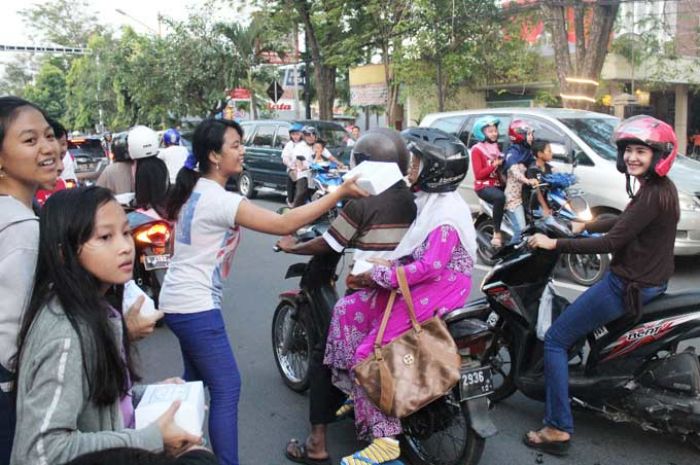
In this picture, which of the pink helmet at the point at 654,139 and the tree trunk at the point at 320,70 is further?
the tree trunk at the point at 320,70

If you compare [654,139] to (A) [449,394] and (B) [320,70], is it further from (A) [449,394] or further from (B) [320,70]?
(B) [320,70]

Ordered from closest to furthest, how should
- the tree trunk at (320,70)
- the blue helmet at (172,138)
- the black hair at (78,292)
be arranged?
1. the black hair at (78,292)
2. the blue helmet at (172,138)
3. the tree trunk at (320,70)

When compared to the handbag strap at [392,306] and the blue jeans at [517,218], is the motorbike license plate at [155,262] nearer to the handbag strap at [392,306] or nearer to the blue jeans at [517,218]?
the handbag strap at [392,306]

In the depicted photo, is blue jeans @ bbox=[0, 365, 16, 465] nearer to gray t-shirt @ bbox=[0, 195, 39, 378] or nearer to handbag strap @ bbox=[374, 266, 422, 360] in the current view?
gray t-shirt @ bbox=[0, 195, 39, 378]

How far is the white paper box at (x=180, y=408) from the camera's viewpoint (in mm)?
1684

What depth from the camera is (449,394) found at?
3.02m

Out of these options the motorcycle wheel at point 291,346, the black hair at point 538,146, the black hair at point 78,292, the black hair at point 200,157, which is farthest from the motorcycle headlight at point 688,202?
the black hair at point 78,292

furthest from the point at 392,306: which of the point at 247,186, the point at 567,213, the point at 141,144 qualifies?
the point at 247,186

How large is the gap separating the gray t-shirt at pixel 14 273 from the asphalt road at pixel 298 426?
2055 mm

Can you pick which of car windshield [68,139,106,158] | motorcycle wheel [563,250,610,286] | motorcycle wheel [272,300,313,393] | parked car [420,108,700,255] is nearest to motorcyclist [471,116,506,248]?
parked car [420,108,700,255]

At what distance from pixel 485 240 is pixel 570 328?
4484mm

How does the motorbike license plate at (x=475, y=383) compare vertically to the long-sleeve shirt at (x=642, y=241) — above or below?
below

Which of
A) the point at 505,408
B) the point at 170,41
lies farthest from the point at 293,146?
the point at 170,41

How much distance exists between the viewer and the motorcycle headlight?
657cm
